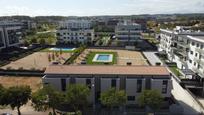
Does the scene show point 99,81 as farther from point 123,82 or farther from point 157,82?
point 157,82

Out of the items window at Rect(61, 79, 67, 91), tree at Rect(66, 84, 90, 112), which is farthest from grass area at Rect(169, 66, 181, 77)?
tree at Rect(66, 84, 90, 112)

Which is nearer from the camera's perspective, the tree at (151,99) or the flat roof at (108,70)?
the tree at (151,99)

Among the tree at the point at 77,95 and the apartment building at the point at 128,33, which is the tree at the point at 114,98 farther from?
the apartment building at the point at 128,33

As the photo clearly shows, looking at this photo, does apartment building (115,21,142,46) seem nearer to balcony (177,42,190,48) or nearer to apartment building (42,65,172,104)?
balcony (177,42,190,48)

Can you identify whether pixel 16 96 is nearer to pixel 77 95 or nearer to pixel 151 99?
pixel 77 95

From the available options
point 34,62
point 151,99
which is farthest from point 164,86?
point 34,62

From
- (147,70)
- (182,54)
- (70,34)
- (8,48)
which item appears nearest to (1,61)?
(8,48)

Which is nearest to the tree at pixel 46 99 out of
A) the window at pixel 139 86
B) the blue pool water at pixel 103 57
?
the window at pixel 139 86
